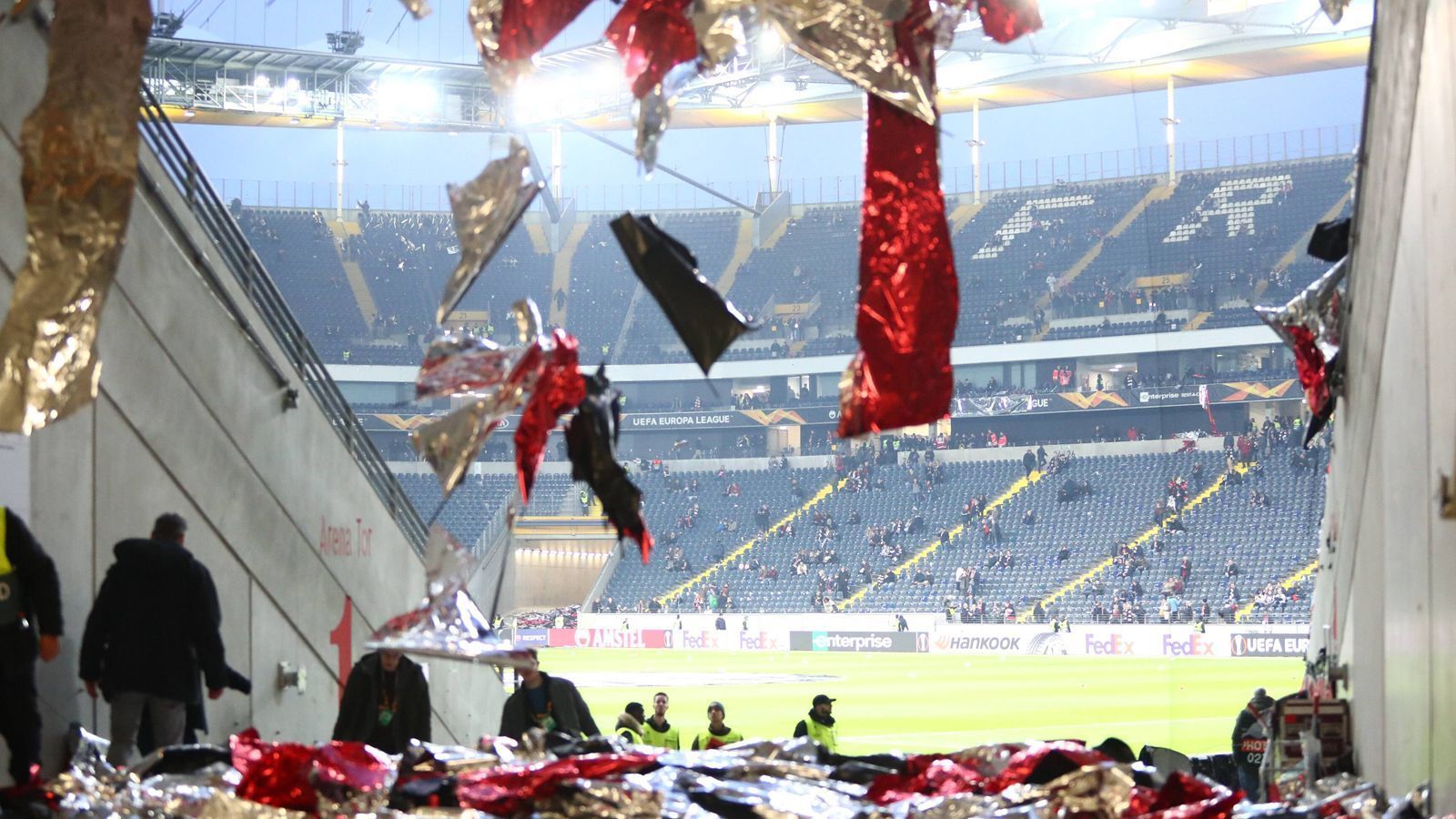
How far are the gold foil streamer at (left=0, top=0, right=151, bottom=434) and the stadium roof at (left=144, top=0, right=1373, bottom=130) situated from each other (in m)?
16.8

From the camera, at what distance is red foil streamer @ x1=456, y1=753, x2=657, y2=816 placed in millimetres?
2461

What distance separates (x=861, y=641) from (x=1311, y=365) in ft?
68.3

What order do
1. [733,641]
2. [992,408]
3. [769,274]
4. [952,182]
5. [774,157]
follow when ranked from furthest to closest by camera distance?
[952,182] → [769,274] → [992,408] → [774,157] → [733,641]

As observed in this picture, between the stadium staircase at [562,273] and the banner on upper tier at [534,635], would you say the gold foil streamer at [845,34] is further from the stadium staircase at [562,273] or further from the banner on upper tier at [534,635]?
the stadium staircase at [562,273]

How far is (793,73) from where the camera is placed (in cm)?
2462

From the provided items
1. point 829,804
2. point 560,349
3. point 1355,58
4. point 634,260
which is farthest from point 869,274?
point 1355,58

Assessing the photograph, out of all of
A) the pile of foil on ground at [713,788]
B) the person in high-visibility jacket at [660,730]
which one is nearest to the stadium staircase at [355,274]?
the person in high-visibility jacket at [660,730]

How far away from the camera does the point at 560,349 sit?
2375mm

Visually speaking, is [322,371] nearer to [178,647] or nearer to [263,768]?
[178,647]

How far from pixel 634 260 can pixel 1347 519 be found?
4171 millimetres

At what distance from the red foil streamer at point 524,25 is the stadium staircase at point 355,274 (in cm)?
3158

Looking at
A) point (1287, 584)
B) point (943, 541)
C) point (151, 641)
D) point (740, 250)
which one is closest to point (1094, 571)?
point (943, 541)

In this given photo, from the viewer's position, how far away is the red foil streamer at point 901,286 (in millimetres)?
2115

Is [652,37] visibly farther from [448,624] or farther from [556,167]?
[556,167]
